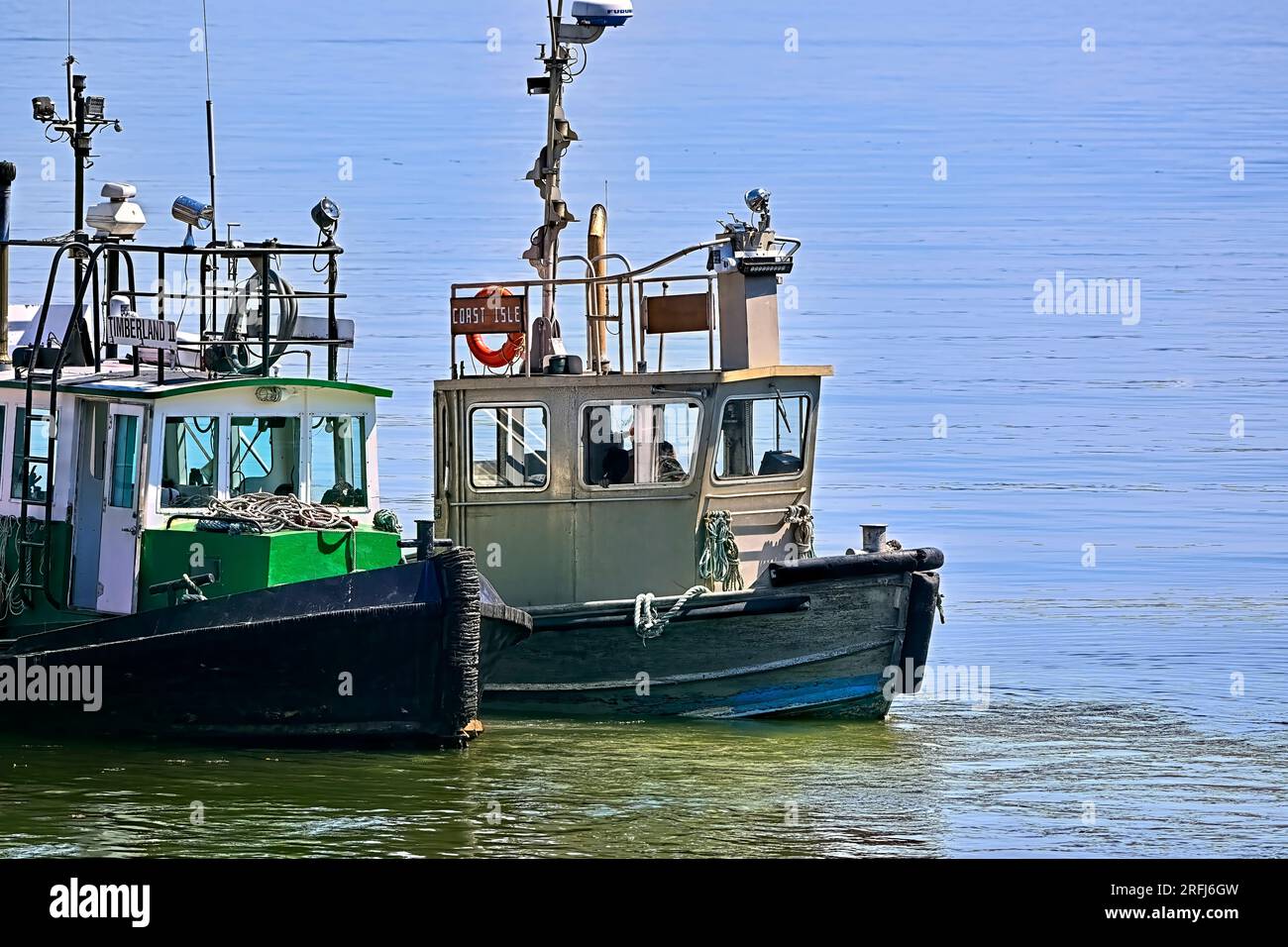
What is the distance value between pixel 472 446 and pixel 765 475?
219 centimetres

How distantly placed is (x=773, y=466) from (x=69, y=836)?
6.22m

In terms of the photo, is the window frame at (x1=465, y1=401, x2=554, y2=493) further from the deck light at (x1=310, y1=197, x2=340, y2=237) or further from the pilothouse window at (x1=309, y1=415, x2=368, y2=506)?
the deck light at (x1=310, y1=197, x2=340, y2=237)

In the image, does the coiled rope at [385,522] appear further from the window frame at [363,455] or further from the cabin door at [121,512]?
the cabin door at [121,512]

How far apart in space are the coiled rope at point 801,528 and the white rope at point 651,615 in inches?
46.5

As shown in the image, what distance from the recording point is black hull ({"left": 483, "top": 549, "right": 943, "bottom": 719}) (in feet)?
53.4

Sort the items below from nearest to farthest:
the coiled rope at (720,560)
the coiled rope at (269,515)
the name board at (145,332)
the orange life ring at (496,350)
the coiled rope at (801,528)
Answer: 1. the coiled rope at (269,515)
2. the name board at (145,332)
3. the coiled rope at (720,560)
4. the coiled rope at (801,528)
5. the orange life ring at (496,350)

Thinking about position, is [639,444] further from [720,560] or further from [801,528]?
[801,528]

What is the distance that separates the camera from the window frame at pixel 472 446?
1678 centimetres

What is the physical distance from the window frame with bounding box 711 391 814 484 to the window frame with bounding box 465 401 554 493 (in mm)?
1201

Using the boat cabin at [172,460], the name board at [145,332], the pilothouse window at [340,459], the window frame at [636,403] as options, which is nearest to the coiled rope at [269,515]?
the boat cabin at [172,460]
